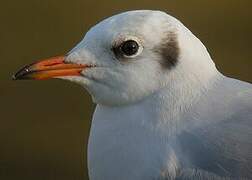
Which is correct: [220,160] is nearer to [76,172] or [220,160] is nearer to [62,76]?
[62,76]

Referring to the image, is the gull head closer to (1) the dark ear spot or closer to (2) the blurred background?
(1) the dark ear spot

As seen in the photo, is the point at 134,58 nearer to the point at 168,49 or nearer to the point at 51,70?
the point at 168,49

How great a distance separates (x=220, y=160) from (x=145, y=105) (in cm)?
21

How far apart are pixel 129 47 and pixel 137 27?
0.05m

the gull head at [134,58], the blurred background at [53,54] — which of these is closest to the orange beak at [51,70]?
the gull head at [134,58]

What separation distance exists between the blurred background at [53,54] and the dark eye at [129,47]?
5.46ft

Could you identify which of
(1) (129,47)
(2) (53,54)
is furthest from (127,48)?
(2) (53,54)

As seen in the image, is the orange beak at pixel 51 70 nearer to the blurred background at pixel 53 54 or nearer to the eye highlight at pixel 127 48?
the eye highlight at pixel 127 48

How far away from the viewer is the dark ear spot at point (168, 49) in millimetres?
1682

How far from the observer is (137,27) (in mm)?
1668

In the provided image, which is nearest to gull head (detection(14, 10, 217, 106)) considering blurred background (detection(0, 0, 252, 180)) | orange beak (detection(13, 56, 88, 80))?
orange beak (detection(13, 56, 88, 80))

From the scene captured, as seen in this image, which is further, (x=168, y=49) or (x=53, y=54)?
(x=53, y=54)

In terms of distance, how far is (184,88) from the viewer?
1697mm

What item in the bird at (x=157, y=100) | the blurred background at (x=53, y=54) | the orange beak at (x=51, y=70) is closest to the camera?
the bird at (x=157, y=100)
